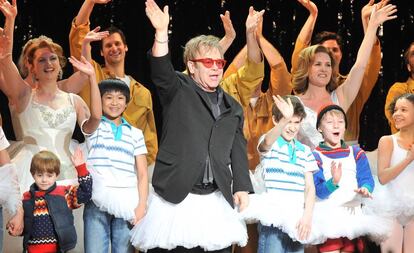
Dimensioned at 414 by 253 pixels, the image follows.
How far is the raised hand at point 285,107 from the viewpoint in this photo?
5.16m

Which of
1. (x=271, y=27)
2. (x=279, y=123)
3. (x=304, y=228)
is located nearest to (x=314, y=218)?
(x=304, y=228)

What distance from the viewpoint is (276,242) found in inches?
202

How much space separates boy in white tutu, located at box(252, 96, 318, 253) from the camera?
5082 millimetres

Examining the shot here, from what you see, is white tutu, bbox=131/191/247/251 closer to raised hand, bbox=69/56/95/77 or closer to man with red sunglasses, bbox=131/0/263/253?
man with red sunglasses, bbox=131/0/263/253

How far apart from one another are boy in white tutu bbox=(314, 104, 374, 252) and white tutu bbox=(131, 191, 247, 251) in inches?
37.4

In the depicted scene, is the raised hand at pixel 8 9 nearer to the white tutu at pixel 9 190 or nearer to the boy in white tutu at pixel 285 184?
the white tutu at pixel 9 190

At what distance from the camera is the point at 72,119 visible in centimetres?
564

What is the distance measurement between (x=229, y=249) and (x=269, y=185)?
2.62ft

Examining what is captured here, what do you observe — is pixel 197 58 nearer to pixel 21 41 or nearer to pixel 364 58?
pixel 364 58

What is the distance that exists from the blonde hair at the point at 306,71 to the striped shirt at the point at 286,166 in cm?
88

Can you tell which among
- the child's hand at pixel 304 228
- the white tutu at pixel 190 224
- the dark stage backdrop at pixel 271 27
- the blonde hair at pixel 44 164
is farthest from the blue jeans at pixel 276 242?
the dark stage backdrop at pixel 271 27

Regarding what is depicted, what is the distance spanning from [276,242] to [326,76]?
4.50 ft

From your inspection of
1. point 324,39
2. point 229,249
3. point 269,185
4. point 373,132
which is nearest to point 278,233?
point 269,185

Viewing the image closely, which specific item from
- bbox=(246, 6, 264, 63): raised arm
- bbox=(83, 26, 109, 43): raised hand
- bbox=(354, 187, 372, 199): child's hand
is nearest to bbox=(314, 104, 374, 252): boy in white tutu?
bbox=(354, 187, 372, 199): child's hand
